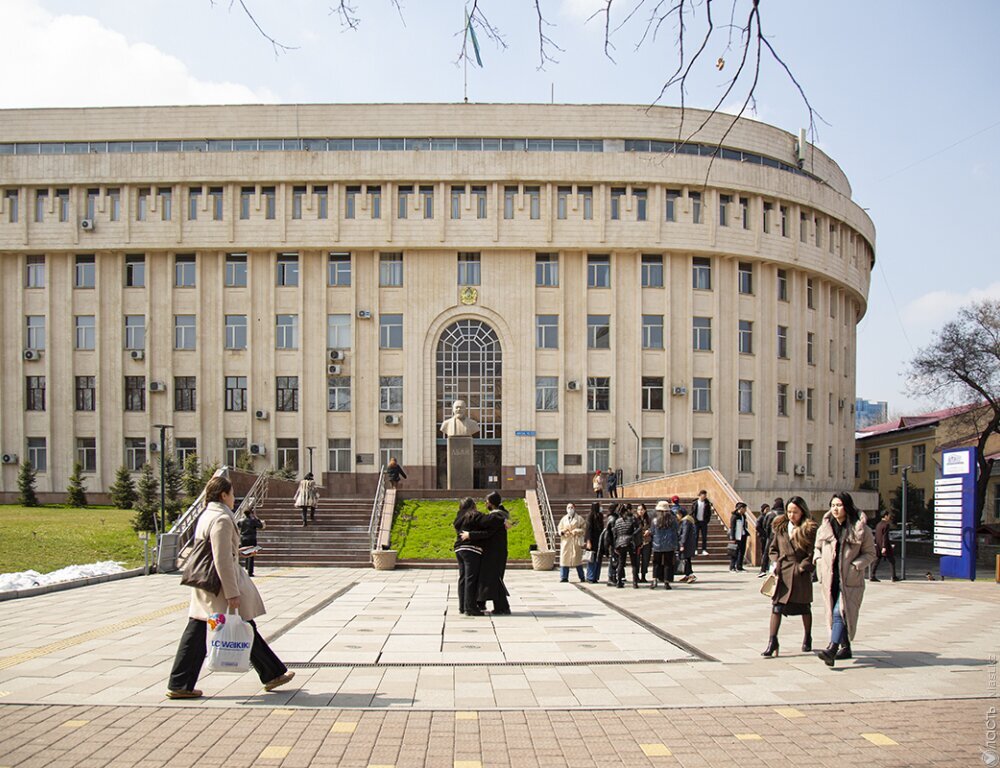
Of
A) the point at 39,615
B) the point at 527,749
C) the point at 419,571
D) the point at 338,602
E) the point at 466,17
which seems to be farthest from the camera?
the point at 419,571

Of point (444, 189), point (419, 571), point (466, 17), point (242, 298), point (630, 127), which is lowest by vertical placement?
point (419, 571)

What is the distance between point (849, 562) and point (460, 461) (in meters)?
27.4

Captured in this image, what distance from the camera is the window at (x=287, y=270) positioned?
42.9m

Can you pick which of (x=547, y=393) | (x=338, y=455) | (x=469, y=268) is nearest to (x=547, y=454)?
(x=547, y=393)

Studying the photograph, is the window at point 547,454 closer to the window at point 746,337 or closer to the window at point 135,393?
the window at point 746,337

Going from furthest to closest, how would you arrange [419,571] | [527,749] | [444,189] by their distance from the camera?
[444,189], [419,571], [527,749]

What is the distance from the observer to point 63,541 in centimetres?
2486

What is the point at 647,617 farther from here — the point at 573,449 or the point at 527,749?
the point at 573,449

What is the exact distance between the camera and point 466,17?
5203 mm

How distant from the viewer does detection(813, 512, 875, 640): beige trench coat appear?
9.15 meters

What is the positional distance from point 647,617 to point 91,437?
117 ft

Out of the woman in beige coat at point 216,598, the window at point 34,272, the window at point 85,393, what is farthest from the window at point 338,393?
the woman in beige coat at point 216,598

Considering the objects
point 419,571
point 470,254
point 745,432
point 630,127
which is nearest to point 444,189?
point 470,254

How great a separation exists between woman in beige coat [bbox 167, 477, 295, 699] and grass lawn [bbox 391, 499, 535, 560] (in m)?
16.9
